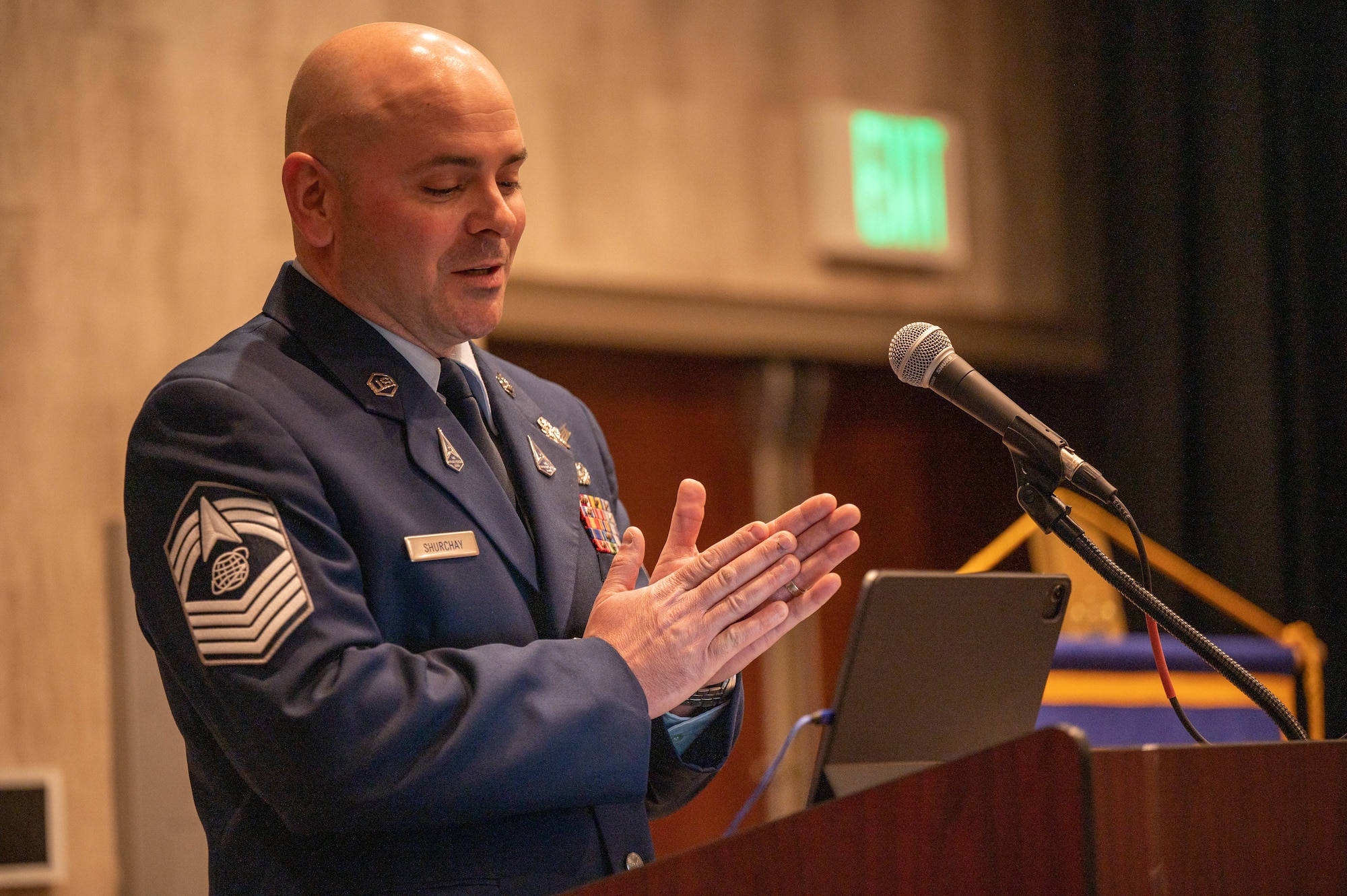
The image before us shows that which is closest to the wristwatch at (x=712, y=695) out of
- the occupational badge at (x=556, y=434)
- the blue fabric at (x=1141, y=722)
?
the occupational badge at (x=556, y=434)

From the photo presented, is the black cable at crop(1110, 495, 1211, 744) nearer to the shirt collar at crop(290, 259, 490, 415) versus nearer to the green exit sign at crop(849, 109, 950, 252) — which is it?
the shirt collar at crop(290, 259, 490, 415)

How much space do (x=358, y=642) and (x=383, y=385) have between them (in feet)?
1.06

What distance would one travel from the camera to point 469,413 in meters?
1.53

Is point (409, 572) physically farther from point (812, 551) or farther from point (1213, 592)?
point (1213, 592)

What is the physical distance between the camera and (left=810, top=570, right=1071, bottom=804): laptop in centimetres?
124

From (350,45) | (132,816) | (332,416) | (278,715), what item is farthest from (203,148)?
(278,715)

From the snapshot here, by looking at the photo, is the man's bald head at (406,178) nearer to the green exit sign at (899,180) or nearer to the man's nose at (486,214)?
the man's nose at (486,214)

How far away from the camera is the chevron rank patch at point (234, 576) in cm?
118

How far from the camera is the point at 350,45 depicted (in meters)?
1.48

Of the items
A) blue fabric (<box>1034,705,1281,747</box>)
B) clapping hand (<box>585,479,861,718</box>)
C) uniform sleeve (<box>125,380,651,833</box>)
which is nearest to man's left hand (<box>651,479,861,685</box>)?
clapping hand (<box>585,479,861,718</box>)

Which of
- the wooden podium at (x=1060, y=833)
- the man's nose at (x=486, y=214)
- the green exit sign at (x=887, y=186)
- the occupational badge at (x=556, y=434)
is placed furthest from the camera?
the green exit sign at (x=887, y=186)

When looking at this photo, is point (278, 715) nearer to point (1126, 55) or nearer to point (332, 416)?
point (332, 416)

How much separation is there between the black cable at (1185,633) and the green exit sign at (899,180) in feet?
9.95

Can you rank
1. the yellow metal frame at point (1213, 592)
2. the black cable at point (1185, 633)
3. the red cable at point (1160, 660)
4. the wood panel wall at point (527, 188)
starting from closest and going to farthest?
the black cable at point (1185, 633) → the red cable at point (1160, 660) → the yellow metal frame at point (1213, 592) → the wood panel wall at point (527, 188)
